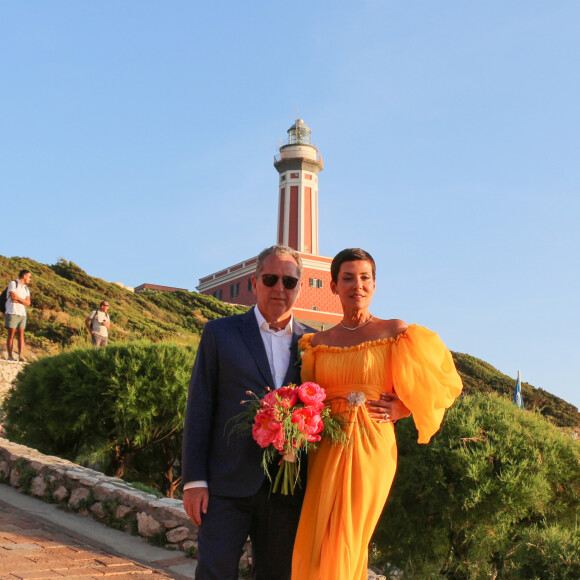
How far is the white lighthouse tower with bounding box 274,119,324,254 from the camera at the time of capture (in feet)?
143

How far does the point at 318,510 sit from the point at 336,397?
1.59 ft

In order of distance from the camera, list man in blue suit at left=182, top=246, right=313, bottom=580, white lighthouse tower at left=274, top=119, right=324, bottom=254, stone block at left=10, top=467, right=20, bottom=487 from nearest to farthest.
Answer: man in blue suit at left=182, top=246, right=313, bottom=580 → stone block at left=10, top=467, right=20, bottom=487 → white lighthouse tower at left=274, top=119, right=324, bottom=254

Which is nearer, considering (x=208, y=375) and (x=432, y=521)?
(x=208, y=375)

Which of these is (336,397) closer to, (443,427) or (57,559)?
(443,427)

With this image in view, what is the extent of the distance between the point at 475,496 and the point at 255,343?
232cm

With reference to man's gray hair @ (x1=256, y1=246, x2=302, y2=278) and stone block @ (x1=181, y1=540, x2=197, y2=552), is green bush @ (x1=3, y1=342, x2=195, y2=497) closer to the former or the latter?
stone block @ (x1=181, y1=540, x2=197, y2=552)

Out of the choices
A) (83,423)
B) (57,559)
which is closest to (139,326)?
(83,423)

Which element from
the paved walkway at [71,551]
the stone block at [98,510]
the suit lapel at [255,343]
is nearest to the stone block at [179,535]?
the paved walkway at [71,551]

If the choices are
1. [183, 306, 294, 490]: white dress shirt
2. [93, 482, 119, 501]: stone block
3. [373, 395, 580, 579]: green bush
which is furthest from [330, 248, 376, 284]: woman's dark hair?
[93, 482, 119, 501]: stone block

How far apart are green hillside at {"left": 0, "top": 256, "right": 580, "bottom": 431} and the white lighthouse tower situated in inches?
333

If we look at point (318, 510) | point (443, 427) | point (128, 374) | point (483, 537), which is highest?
point (128, 374)

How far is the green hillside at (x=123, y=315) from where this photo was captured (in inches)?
747

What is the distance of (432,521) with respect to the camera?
458 cm

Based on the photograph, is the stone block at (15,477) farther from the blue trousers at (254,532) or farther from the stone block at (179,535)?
the blue trousers at (254,532)
